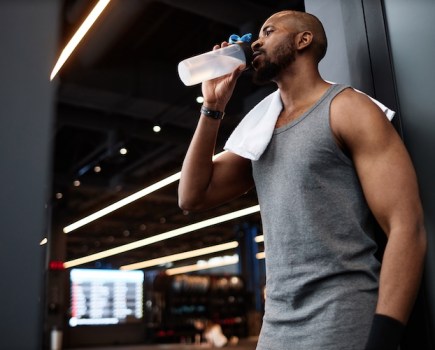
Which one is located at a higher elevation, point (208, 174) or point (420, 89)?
point (420, 89)

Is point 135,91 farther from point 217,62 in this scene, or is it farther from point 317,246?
point 317,246

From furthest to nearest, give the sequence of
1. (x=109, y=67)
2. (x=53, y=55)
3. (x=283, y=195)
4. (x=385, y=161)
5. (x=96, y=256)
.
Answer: (x=96, y=256) → (x=109, y=67) → (x=283, y=195) → (x=385, y=161) → (x=53, y=55)

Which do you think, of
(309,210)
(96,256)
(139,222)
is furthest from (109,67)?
(96,256)

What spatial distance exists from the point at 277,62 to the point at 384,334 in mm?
782

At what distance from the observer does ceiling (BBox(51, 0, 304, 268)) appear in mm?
4590

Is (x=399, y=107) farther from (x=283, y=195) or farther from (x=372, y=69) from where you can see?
(x=283, y=195)

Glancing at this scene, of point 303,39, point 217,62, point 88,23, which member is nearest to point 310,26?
point 303,39

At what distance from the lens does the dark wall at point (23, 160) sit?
706mm

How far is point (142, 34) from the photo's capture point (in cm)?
561

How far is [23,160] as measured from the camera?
0.75 m

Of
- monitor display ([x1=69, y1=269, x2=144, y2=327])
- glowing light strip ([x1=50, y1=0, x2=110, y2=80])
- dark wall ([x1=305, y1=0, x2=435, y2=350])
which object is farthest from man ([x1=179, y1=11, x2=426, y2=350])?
monitor display ([x1=69, y1=269, x2=144, y2=327])

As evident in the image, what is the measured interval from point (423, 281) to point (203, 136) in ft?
2.39

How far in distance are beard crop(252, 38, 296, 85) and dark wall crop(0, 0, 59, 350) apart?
2.39 ft

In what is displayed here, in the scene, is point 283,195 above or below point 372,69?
below
